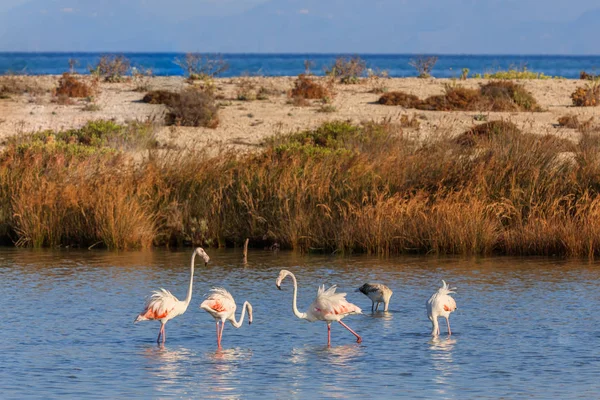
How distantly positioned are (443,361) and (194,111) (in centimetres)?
2010

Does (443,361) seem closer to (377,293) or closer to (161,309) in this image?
(377,293)

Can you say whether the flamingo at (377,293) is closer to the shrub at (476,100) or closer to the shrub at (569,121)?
the shrub at (569,121)

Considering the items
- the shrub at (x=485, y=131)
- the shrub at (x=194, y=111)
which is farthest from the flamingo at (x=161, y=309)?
the shrub at (x=194, y=111)

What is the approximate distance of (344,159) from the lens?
1777 cm

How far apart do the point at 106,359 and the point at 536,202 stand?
861cm

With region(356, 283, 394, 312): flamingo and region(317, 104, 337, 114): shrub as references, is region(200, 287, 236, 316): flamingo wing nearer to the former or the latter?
region(356, 283, 394, 312): flamingo

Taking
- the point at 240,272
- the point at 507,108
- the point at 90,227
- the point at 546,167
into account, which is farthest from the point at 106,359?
the point at 507,108

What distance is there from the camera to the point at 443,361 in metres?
9.93

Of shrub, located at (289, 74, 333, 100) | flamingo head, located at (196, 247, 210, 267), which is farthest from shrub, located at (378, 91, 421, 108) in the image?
flamingo head, located at (196, 247, 210, 267)

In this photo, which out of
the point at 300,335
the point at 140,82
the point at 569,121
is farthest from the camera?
the point at 140,82

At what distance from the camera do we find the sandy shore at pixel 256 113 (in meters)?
27.5

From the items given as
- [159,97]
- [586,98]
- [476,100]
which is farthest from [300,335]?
[586,98]

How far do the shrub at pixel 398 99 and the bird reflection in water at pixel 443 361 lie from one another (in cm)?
2335

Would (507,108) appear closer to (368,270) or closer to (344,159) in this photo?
(344,159)
